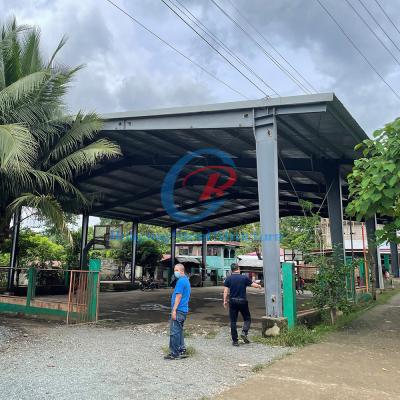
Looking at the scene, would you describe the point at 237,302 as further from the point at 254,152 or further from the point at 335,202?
the point at 335,202

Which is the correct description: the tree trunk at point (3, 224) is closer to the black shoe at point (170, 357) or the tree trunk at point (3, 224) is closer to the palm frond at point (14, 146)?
the palm frond at point (14, 146)

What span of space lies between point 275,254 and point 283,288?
748mm

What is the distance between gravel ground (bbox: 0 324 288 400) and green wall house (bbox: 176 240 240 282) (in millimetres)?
22442

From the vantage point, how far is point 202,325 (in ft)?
35.1

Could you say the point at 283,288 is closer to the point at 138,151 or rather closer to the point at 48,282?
the point at 138,151

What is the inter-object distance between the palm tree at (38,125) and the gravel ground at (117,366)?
108 inches

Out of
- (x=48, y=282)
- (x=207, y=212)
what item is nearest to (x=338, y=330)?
(x=48, y=282)

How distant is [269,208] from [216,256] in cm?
2361

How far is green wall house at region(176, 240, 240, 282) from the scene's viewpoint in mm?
31403

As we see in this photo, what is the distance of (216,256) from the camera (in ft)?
106

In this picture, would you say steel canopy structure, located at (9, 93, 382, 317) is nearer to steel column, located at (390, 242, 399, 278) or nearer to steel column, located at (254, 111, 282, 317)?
steel column, located at (254, 111, 282, 317)

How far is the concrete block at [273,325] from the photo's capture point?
8398 millimetres

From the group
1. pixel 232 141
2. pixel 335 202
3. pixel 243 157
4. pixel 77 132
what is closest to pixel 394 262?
pixel 335 202

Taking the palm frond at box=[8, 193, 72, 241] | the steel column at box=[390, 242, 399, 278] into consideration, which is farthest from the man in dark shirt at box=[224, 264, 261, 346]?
the steel column at box=[390, 242, 399, 278]
